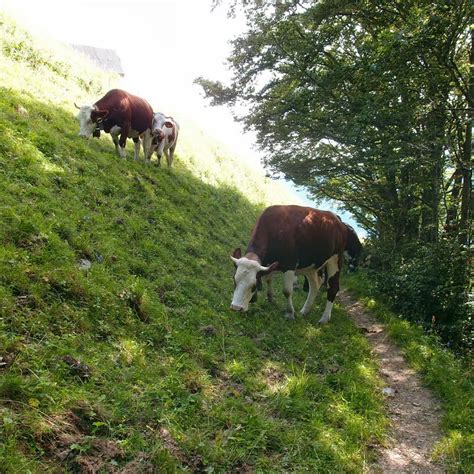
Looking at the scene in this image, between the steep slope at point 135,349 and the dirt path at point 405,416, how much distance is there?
0.26 metres

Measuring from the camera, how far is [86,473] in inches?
143

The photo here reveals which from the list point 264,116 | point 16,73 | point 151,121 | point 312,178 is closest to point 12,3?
point 16,73

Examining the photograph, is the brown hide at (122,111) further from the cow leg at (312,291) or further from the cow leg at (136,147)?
the cow leg at (312,291)

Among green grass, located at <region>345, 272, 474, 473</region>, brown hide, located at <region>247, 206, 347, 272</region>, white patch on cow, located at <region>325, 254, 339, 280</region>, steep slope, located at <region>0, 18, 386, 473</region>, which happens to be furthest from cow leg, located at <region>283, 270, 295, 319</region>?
green grass, located at <region>345, 272, 474, 473</region>

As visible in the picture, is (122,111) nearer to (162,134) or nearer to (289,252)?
(162,134)

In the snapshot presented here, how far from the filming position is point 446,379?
780 cm

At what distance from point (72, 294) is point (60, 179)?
3.94 metres

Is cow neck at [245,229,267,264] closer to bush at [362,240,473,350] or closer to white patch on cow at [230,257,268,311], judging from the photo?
white patch on cow at [230,257,268,311]

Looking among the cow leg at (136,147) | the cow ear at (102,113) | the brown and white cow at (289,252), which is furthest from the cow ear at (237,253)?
the cow leg at (136,147)

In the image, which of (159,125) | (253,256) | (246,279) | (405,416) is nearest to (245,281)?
(246,279)

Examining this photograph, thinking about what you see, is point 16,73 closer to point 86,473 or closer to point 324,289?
point 324,289

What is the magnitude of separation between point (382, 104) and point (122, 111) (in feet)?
24.4

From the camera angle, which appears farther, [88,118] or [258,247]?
[88,118]

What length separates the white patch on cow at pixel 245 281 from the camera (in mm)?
8461
